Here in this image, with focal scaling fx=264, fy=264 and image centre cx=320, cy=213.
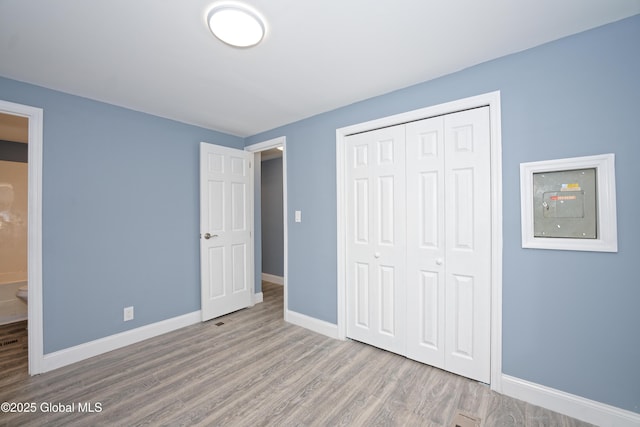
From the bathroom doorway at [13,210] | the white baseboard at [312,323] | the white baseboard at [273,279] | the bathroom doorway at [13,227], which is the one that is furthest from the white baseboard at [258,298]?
the bathroom doorway at [13,210]

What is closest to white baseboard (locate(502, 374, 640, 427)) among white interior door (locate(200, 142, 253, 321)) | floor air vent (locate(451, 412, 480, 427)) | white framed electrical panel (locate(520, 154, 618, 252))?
A: floor air vent (locate(451, 412, 480, 427))

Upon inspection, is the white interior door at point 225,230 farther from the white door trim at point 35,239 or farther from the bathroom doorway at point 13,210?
the bathroom doorway at point 13,210

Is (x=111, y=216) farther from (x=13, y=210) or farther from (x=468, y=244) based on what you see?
(x=468, y=244)

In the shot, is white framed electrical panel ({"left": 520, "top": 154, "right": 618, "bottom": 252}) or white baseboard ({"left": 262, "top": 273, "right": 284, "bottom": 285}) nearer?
white framed electrical panel ({"left": 520, "top": 154, "right": 618, "bottom": 252})

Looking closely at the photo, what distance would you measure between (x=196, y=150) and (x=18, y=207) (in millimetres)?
3050

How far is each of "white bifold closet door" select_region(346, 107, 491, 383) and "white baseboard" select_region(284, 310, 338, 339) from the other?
20 centimetres

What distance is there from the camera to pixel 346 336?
2.85 m

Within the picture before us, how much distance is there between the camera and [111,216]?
271 centimetres

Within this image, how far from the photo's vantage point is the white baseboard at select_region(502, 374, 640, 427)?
157cm

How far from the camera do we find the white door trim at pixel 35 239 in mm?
Answer: 2238

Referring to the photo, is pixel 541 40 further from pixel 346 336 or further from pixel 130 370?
pixel 130 370

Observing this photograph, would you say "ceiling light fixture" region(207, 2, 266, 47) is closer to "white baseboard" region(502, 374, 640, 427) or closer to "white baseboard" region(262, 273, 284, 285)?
"white baseboard" region(502, 374, 640, 427)

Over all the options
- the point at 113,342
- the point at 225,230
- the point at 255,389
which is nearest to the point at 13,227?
the point at 113,342

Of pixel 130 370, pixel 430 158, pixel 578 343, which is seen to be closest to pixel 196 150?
pixel 130 370
